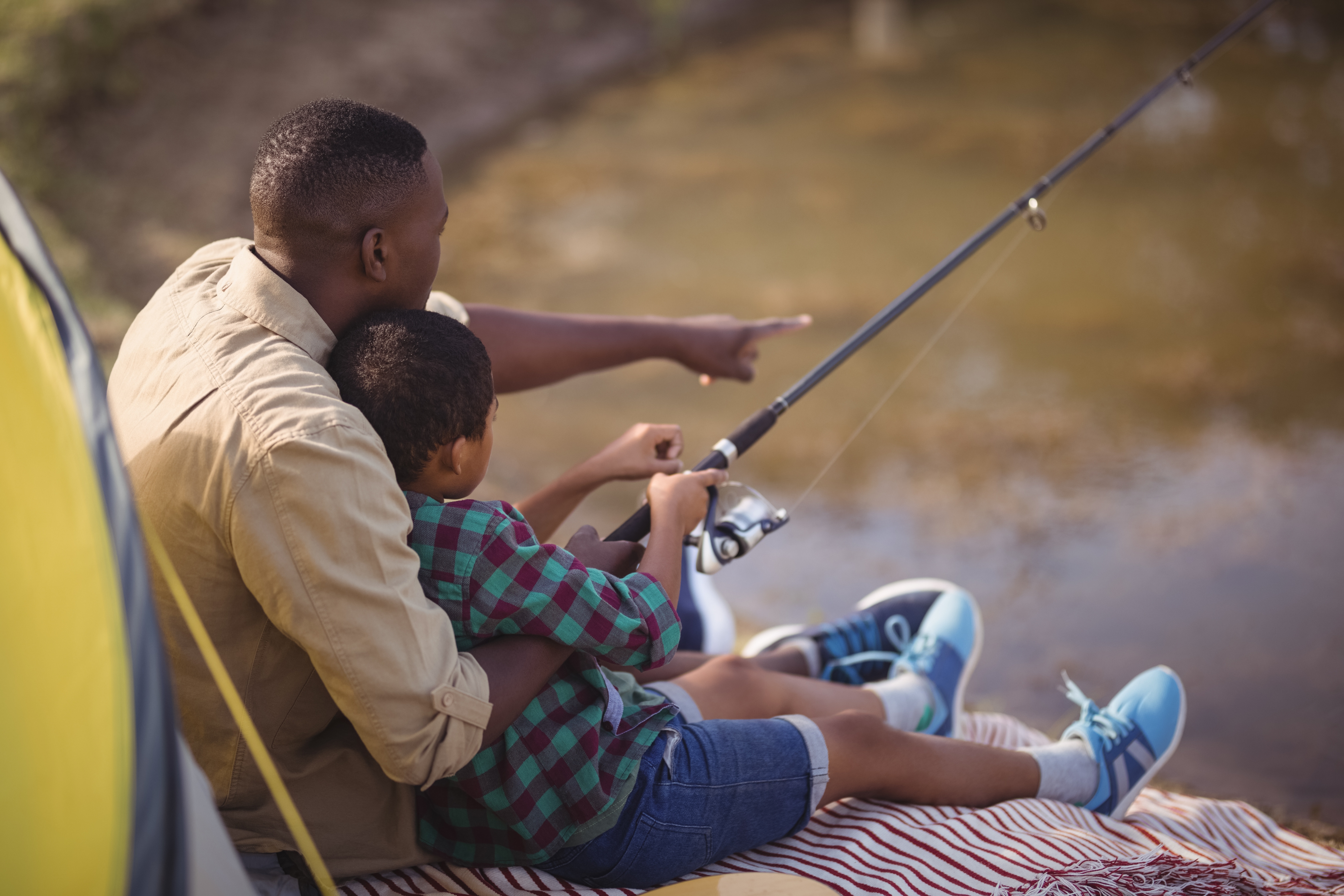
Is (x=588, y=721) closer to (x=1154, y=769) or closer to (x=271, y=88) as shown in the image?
(x=1154, y=769)

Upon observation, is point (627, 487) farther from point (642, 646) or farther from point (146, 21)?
point (146, 21)

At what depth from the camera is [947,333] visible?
457cm

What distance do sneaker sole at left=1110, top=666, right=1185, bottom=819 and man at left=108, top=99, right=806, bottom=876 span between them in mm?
1062

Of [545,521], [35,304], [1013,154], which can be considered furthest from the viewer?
[1013,154]

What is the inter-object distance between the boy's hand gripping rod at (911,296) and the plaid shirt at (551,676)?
0.84 feet

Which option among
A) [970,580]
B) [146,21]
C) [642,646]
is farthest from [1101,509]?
[146,21]

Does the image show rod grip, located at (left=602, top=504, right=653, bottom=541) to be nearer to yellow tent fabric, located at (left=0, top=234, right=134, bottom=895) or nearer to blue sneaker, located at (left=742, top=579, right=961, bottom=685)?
blue sneaker, located at (left=742, top=579, right=961, bottom=685)

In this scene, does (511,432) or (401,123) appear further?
(511,432)

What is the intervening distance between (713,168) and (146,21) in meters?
3.07

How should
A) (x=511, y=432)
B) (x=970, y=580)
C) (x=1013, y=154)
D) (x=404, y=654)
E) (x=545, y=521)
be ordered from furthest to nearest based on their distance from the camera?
(x=1013, y=154)
(x=511, y=432)
(x=970, y=580)
(x=545, y=521)
(x=404, y=654)

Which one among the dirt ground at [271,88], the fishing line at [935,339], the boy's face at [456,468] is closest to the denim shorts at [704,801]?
the boy's face at [456,468]

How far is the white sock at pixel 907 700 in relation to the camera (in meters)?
2.24

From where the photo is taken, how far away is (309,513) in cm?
139

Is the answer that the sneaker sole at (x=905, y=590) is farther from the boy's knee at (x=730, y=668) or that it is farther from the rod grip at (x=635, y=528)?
the rod grip at (x=635, y=528)
